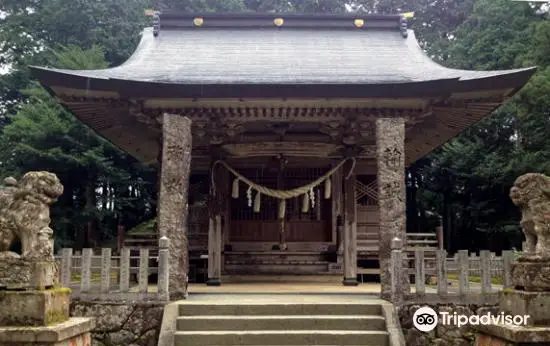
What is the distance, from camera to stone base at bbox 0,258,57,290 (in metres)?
6.05

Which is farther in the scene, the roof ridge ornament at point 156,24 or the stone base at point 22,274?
the roof ridge ornament at point 156,24

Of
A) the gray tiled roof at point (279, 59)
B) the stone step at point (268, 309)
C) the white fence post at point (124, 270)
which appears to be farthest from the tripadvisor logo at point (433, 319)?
the white fence post at point (124, 270)

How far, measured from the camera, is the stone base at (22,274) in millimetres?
6055

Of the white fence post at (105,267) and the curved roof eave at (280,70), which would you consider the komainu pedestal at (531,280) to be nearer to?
the curved roof eave at (280,70)

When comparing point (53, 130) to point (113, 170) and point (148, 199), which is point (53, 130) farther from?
point (148, 199)

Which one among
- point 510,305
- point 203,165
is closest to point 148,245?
point 203,165

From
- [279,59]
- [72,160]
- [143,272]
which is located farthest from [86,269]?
[72,160]

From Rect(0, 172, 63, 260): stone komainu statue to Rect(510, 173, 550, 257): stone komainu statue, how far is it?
18.2ft

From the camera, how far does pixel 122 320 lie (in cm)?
902

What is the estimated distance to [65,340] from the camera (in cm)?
604

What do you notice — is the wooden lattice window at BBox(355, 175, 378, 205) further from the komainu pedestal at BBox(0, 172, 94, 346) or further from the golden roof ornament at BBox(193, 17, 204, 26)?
the komainu pedestal at BBox(0, 172, 94, 346)

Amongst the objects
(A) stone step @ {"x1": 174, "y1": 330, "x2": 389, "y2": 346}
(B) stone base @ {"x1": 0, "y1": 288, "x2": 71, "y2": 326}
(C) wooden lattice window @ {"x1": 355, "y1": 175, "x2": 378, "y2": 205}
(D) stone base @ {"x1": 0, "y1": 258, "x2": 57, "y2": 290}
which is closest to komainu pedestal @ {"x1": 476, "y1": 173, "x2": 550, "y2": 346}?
(A) stone step @ {"x1": 174, "y1": 330, "x2": 389, "y2": 346}

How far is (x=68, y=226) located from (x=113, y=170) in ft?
9.96

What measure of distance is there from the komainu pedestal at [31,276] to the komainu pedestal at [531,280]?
15.7 ft
